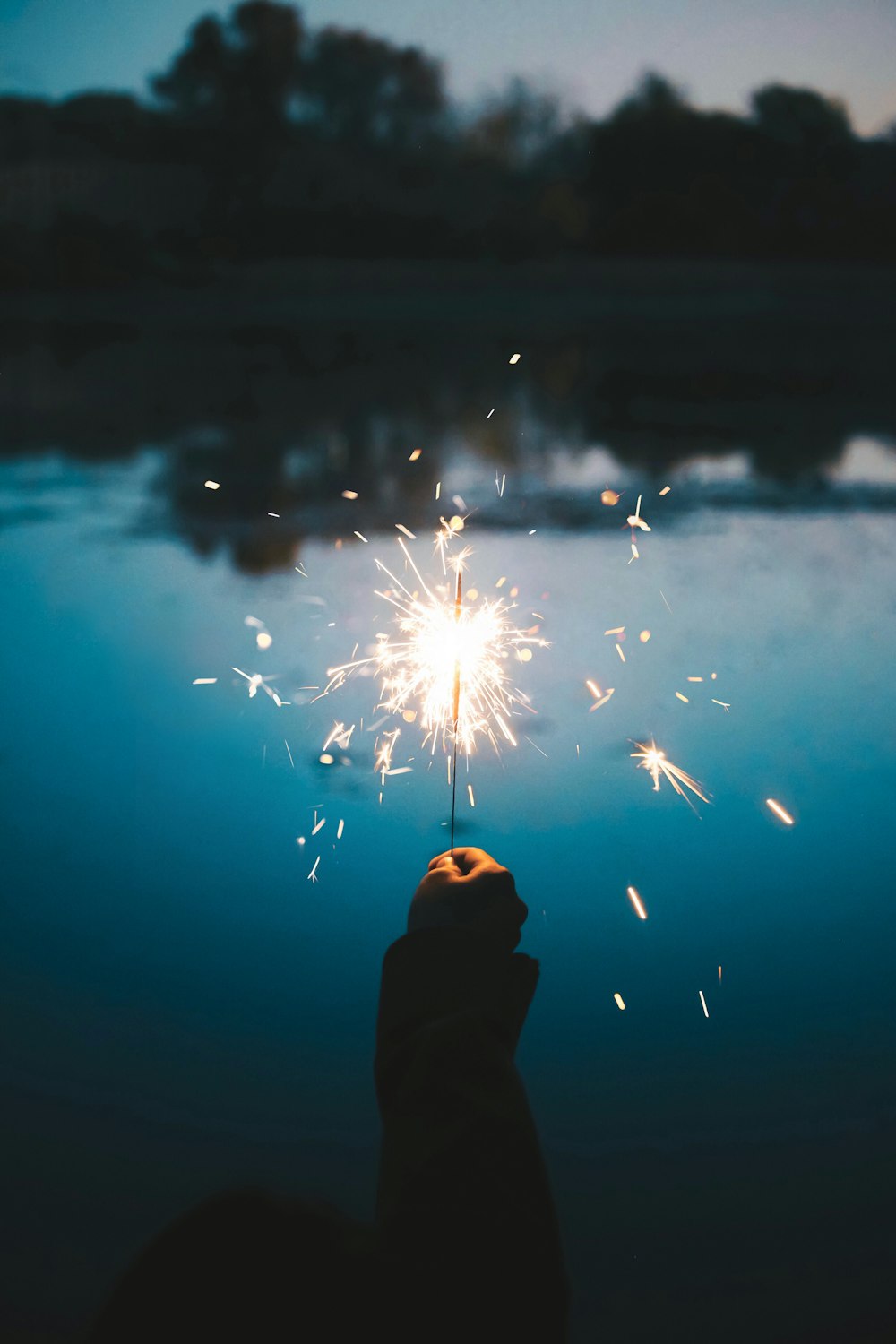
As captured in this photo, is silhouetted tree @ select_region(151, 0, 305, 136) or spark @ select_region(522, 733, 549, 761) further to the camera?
silhouetted tree @ select_region(151, 0, 305, 136)

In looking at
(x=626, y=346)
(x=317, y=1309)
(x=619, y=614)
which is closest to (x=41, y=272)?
(x=626, y=346)

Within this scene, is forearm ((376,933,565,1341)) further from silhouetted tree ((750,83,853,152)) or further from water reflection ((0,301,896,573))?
silhouetted tree ((750,83,853,152))

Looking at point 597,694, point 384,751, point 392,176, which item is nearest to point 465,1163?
point 384,751

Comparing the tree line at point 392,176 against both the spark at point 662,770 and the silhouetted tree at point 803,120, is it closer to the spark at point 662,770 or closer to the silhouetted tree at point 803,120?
the silhouetted tree at point 803,120

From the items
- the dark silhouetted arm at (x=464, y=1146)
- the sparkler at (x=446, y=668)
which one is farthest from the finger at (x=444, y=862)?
the sparkler at (x=446, y=668)

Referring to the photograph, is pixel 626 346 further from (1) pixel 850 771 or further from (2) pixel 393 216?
(1) pixel 850 771

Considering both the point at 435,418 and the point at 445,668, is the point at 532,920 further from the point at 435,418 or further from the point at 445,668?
the point at 435,418

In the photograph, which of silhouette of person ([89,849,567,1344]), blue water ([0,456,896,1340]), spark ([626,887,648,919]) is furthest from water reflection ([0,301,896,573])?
silhouette of person ([89,849,567,1344])
